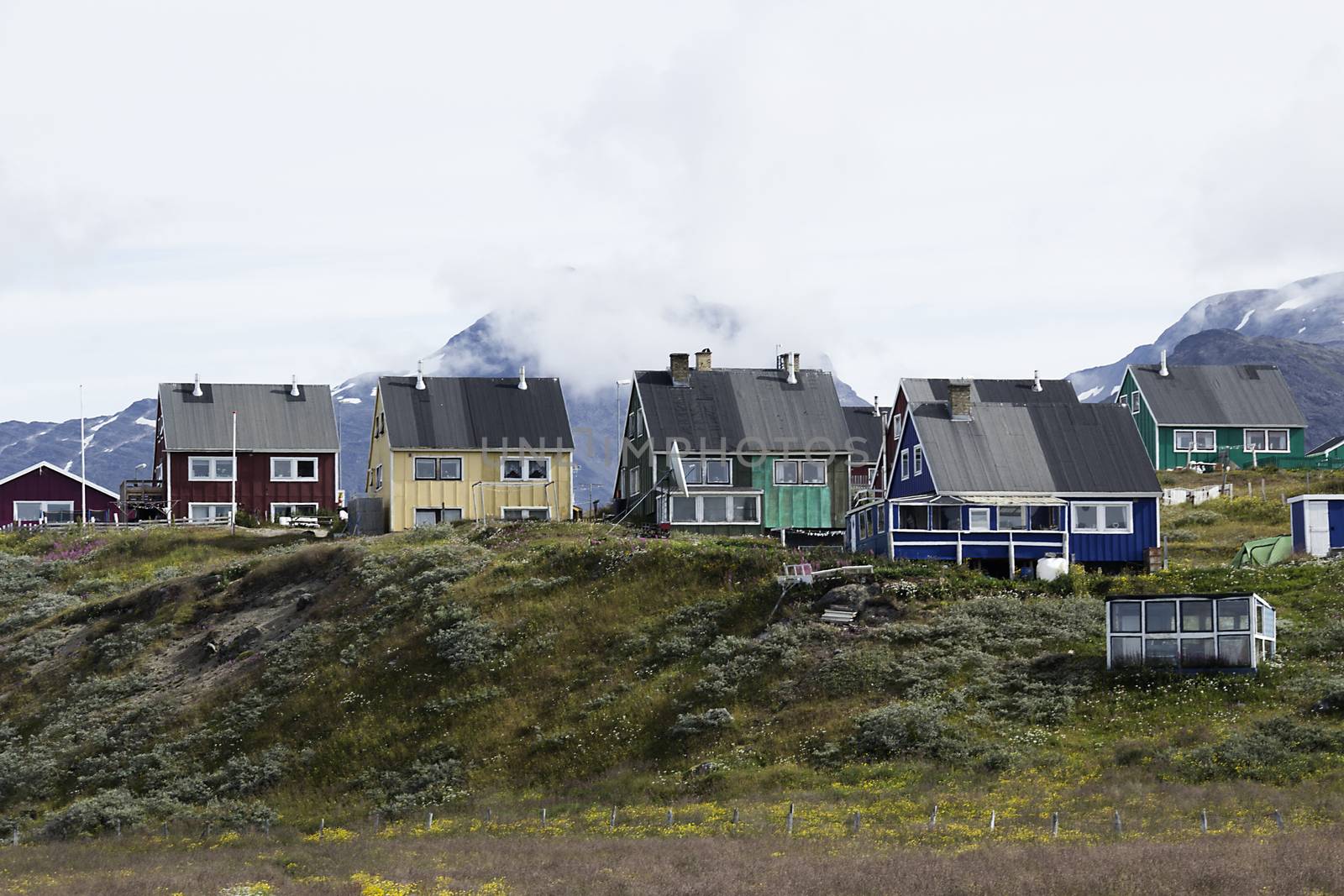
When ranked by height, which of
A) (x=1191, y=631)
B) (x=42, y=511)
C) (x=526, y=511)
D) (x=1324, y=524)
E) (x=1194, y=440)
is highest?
(x=1194, y=440)

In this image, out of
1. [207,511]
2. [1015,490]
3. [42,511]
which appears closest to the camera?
[1015,490]

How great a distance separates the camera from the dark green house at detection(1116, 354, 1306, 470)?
4168 inches

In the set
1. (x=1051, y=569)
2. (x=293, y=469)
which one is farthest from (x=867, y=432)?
(x=1051, y=569)

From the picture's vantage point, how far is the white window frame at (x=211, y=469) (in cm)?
9262

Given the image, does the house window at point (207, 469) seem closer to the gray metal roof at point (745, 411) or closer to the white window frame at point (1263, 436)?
the gray metal roof at point (745, 411)

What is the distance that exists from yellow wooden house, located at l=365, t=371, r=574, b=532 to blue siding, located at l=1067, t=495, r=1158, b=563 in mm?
27786

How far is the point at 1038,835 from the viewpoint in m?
37.3

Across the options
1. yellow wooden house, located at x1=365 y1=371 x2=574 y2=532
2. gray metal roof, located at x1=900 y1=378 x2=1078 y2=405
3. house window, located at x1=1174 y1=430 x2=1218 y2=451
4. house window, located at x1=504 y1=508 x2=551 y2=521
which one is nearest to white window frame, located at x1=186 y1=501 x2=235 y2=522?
yellow wooden house, located at x1=365 y1=371 x2=574 y2=532

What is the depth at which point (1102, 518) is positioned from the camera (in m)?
66.8

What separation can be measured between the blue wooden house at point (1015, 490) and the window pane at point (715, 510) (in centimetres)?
799

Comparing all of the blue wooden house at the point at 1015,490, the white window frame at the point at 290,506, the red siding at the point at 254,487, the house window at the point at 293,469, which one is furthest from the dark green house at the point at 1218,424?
the white window frame at the point at 290,506

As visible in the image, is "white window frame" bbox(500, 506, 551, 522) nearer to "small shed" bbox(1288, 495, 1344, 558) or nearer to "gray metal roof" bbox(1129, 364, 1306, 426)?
"small shed" bbox(1288, 495, 1344, 558)

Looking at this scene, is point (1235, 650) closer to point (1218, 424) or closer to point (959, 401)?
point (959, 401)

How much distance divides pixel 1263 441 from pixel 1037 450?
42.2m
